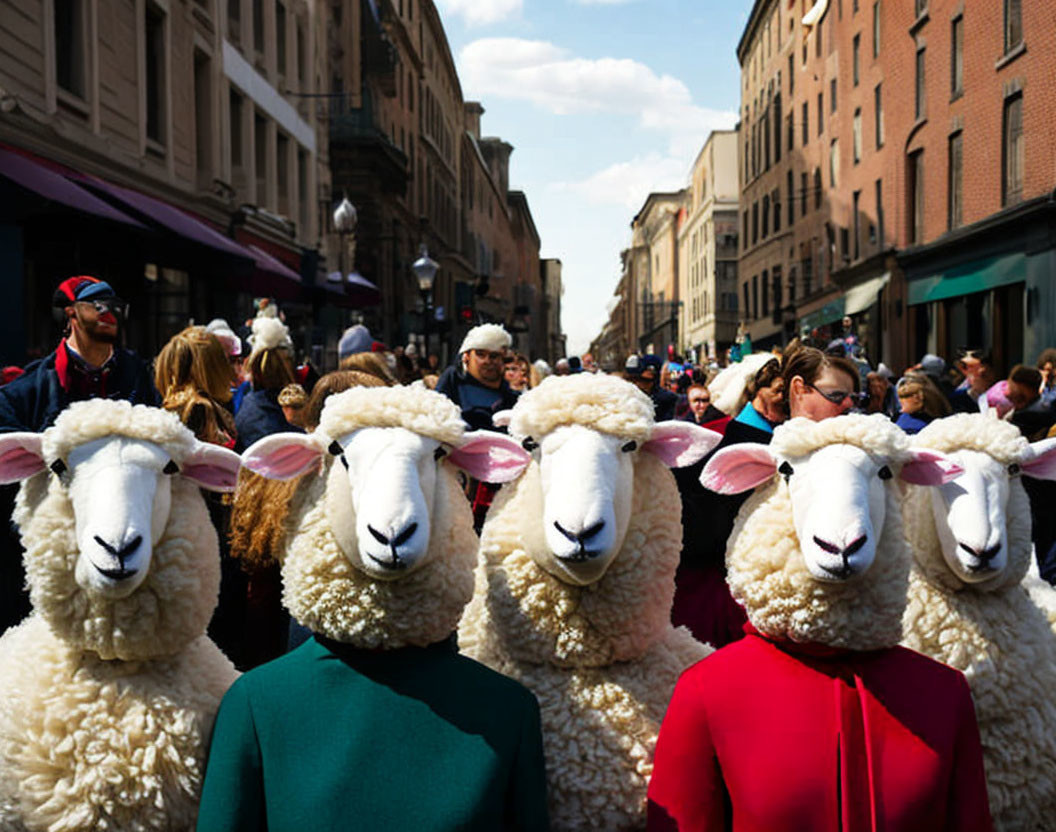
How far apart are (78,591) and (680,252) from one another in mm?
87194

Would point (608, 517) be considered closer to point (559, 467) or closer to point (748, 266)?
point (559, 467)

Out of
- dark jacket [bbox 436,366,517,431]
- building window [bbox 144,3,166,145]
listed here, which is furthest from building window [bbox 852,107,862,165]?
dark jacket [bbox 436,366,517,431]

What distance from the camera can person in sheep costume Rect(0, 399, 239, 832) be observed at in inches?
90.6

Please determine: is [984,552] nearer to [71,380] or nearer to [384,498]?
[384,498]

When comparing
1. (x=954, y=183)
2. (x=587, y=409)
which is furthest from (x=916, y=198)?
(x=587, y=409)

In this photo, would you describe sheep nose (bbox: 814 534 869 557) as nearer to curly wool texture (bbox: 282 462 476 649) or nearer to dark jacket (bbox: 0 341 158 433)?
curly wool texture (bbox: 282 462 476 649)

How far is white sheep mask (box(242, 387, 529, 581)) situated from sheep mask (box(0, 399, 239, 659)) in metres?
0.21

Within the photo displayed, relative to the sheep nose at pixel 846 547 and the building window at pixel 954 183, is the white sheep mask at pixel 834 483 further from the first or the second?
the building window at pixel 954 183

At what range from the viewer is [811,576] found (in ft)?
7.43

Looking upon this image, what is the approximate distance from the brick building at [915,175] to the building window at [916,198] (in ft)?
0.15

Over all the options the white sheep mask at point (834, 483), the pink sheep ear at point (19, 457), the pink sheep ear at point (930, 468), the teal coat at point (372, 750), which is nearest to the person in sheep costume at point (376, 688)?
the teal coat at point (372, 750)

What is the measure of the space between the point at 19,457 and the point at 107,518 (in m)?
0.34

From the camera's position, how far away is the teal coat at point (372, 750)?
2.14 meters

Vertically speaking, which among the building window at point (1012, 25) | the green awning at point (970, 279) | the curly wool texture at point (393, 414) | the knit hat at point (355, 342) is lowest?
the curly wool texture at point (393, 414)
